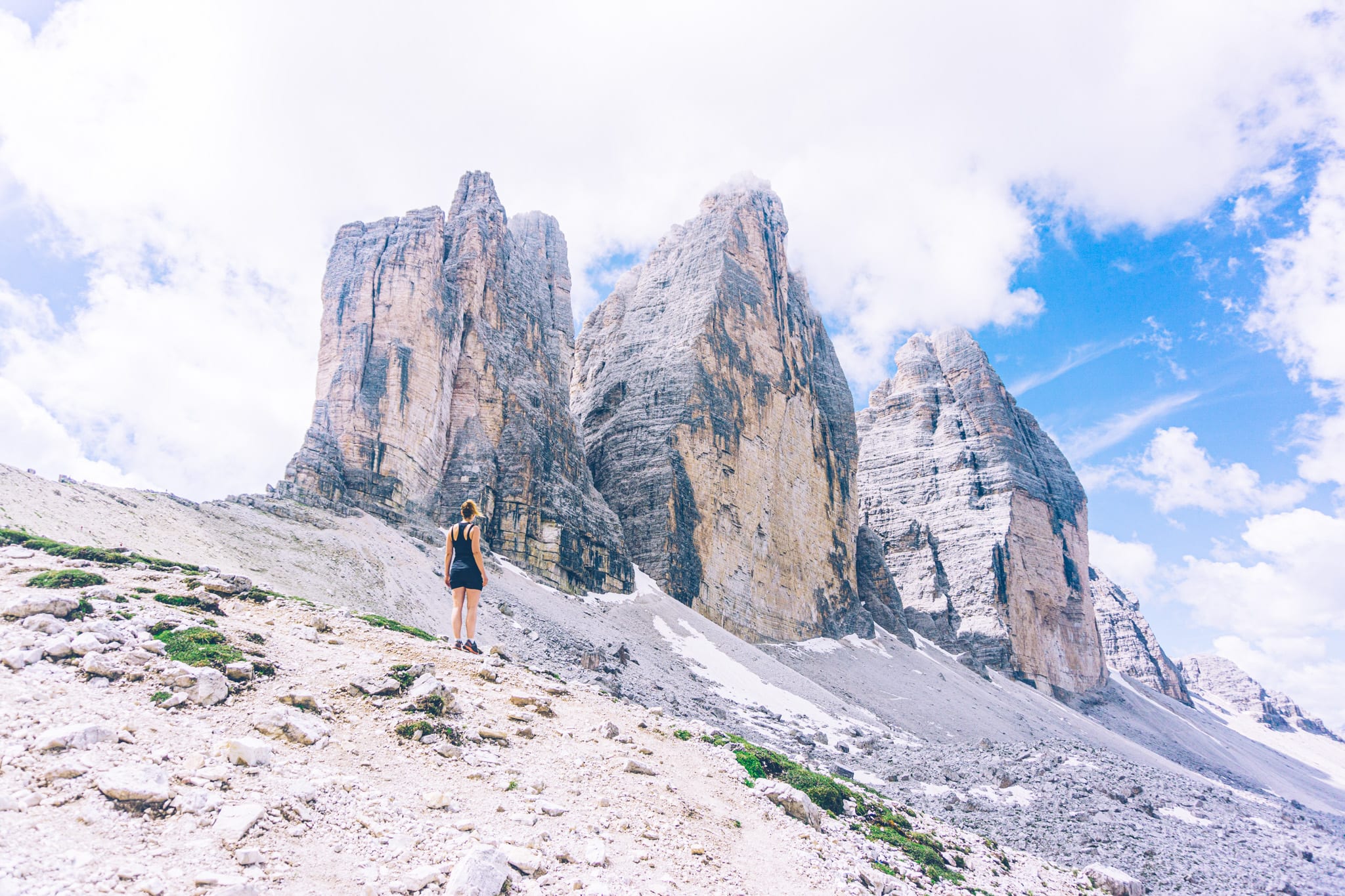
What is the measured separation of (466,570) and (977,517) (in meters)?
99.9

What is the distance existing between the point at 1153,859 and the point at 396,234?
51094mm

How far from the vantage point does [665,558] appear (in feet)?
198

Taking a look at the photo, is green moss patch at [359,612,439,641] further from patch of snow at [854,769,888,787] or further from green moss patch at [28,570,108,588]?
patch of snow at [854,769,888,787]

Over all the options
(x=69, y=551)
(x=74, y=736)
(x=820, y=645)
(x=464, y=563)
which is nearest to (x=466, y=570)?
(x=464, y=563)

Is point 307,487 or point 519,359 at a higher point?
point 519,359

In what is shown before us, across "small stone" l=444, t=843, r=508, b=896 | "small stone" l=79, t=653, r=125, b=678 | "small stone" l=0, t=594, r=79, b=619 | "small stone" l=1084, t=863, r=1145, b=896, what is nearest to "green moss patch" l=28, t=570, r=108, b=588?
"small stone" l=0, t=594, r=79, b=619

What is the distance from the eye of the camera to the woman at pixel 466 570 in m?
13.1

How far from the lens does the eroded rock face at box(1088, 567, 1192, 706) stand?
13262 cm

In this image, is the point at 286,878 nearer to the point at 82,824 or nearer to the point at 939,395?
the point at 82,824

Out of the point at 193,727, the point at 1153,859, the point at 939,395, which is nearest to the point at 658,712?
the point at 193,727

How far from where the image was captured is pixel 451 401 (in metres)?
52.1

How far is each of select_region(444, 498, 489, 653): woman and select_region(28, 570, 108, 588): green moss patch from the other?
17.0 ft

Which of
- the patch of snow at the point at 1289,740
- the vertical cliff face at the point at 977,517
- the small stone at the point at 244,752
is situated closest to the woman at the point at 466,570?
the small stone at the point at 244,752

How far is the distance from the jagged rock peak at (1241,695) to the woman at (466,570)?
187716mm
